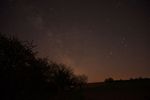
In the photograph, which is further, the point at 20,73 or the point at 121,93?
the point at 121,93

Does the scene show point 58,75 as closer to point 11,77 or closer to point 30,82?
point 30,82

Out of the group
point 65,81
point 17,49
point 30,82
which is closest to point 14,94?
point 30,82

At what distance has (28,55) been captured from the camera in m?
15.8

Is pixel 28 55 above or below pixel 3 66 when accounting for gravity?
above

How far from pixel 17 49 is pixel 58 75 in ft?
64.3

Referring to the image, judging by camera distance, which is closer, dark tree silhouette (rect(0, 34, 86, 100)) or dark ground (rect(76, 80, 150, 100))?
dark tree silhouette (rect(0, 34, 86, 100))

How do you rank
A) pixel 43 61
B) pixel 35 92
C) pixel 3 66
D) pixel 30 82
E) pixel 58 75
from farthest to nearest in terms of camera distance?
pixel 58 75 → pixel 43 61 → pixel 35 92 → pixel 30 82 → pixel 3 66

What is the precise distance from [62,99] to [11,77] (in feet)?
31.4

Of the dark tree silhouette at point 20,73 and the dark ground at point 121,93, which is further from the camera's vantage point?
the dark ground at point 121,93

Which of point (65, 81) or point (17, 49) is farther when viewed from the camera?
point (65, 81)

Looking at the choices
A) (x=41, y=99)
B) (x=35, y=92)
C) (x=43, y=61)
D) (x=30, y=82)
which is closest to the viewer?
(x=30, y=82)

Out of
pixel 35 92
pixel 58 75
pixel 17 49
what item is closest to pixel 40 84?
pixel 35 92

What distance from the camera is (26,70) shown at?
539 inches

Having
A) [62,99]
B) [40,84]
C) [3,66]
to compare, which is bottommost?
[62,99]
